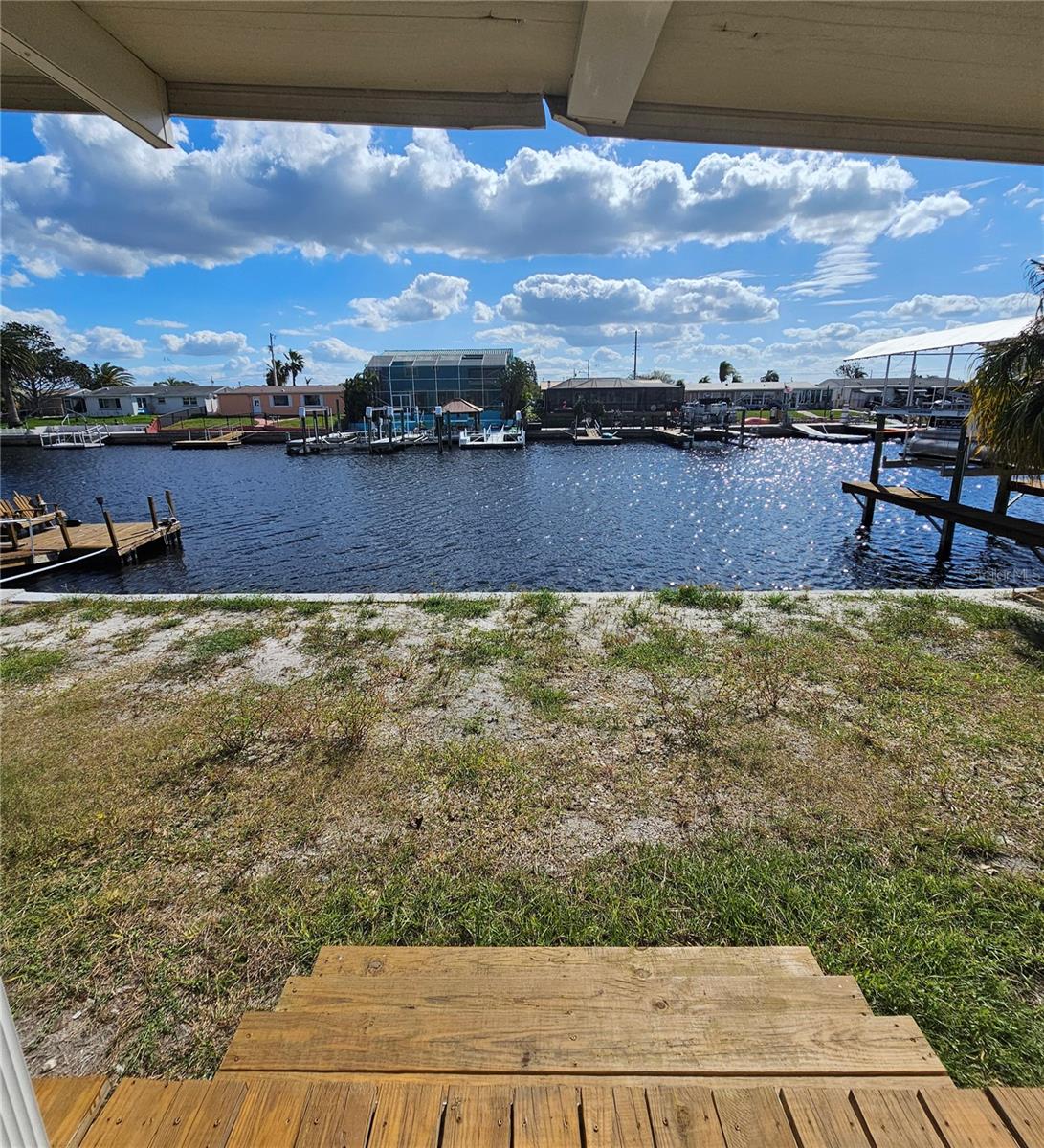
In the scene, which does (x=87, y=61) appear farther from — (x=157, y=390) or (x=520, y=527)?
(x=157, y=390)

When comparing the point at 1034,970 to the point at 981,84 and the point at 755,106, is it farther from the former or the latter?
the point at 755,106

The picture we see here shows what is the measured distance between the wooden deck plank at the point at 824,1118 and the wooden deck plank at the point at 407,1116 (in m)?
0.76

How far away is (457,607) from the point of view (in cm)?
711

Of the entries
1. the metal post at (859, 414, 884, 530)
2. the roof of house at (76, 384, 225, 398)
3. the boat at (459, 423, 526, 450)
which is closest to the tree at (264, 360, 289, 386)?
the roof of house at (76, 384, 225, 398)

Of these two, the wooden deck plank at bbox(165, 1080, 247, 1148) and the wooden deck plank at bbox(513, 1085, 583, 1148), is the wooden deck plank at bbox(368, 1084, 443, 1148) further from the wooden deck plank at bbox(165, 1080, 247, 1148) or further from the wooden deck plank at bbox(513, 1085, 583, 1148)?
the wooden deck plank at bbox(165, 1080, 247, 1148)

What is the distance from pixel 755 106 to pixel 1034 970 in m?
3.79

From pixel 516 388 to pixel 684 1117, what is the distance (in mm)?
66528

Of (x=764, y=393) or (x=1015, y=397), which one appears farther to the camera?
(x=764, y=393)

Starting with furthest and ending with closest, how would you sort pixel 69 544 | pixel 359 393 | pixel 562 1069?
pixel 359 393 → pixel 69 544 → pixel 562 1069

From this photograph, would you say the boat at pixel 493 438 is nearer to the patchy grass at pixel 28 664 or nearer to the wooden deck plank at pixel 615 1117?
the patchy grass at pixel 28 664

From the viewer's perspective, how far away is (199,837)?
124 inches

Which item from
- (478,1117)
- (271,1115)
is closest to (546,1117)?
(478,1117)

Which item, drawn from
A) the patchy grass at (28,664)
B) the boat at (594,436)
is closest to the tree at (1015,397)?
the patchy grass at (28,664)

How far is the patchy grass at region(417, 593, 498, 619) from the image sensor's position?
686cm
